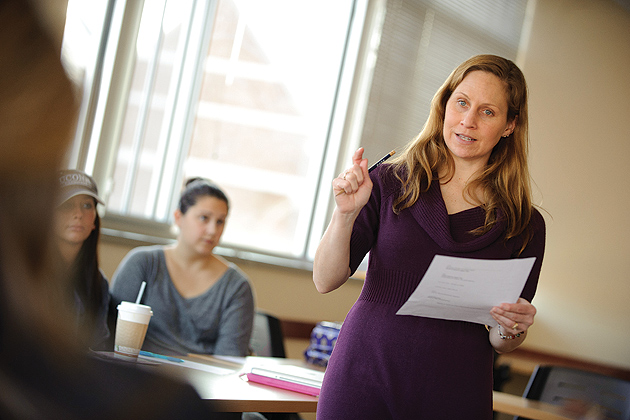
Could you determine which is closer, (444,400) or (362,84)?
(444,400)

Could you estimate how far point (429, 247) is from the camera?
1.38 metres

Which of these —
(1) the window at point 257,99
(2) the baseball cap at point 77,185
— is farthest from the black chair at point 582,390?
(2) the baseball cap at point 77,185

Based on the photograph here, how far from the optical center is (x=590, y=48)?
5.62 meters

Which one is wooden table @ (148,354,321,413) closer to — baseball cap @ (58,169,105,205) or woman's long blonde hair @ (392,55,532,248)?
woman's long blonde hair @ (392,55,532,248)

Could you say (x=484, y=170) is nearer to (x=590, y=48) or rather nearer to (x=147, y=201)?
(x=147, y=201)

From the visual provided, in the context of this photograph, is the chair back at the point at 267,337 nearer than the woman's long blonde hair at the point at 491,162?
No

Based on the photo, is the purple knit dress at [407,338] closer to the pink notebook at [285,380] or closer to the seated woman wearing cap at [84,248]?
the pink notebook at [285,380]

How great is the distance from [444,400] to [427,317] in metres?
0.17

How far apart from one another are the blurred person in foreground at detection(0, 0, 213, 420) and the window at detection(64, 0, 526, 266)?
2.82 meters

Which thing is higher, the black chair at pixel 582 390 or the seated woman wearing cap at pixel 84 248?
the seated woman wearing cap at pixel 84 248

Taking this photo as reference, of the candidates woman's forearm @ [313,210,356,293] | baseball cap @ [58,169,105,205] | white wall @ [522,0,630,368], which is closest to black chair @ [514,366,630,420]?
woman's forearm @ [313,210,356,293]

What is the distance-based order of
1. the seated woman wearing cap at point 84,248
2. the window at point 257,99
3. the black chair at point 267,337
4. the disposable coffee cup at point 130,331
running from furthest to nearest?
the window at point 257,99, the black chair at point 267,337, the seated woman wearing cap at point 84,248, the disposable coffee cup at point 130,331

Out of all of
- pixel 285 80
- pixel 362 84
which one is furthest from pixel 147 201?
pixel 362 84

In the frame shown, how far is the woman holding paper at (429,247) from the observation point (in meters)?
1.33
